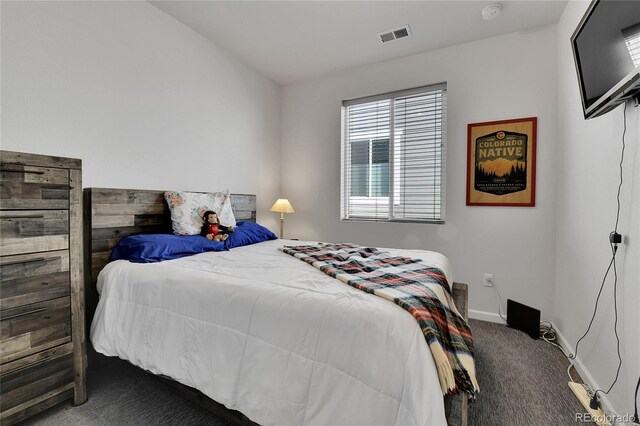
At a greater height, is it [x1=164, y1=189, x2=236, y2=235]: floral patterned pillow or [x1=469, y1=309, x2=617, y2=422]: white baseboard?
[x1=164, y1=189, x2=236, y2=235]: floral patterned pillow

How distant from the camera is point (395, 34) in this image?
2.84 m

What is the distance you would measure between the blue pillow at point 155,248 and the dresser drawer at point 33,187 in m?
0.49

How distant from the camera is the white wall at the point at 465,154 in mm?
2701

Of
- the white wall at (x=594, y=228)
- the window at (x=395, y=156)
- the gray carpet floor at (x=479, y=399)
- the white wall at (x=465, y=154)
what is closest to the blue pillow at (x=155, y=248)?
the gray carpet floor at (x=479, y=399)

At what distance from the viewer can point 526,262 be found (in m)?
2.78

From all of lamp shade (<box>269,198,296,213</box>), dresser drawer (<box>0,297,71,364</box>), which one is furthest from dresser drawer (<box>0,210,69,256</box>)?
lamp shade (<box>269,198,296,213</box>)

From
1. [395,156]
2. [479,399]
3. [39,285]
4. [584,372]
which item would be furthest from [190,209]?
[584,372]

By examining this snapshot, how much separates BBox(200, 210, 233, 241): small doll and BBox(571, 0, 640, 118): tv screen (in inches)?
101

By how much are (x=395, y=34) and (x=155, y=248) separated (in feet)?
9.25

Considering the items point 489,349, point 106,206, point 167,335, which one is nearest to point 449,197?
point 489,349

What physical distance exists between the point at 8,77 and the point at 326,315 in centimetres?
227

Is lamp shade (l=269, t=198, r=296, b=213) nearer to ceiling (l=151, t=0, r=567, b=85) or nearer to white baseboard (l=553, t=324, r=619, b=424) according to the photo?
ceiling (l=151, t=0, r=567, b=85)

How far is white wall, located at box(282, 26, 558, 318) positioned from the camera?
2.70 metres

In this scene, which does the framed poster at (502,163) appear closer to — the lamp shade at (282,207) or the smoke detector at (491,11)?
the smoke detector at (491,11)
